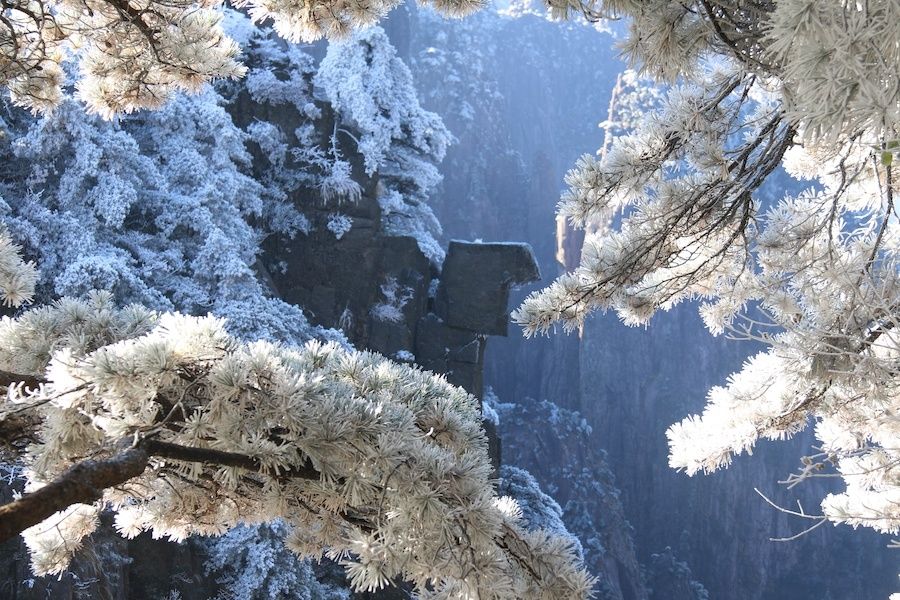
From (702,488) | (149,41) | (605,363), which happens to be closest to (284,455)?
(149,41)

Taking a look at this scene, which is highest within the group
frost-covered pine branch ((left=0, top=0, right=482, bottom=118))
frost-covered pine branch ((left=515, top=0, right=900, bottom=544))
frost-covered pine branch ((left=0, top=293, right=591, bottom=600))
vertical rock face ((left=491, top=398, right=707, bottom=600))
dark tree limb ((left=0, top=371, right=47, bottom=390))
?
vertical rock face ((left=491, top=398, right=707, bottom=600))

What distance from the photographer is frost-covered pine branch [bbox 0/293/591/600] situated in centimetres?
129

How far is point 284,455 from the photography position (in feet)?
4.38

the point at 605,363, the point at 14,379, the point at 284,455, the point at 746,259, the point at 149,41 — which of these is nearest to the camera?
the point at 284,455

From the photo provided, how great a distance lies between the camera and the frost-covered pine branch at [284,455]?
4.23ft

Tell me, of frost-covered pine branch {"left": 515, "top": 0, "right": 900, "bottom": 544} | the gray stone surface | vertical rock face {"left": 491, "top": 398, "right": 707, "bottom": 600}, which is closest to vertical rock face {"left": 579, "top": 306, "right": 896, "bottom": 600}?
vertical rock face {"left": 491, "top": 398, "right": 707, "bottom": 600}

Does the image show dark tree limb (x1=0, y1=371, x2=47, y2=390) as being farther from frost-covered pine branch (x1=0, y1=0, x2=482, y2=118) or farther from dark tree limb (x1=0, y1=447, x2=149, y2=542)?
frost-covered pine branch (x1=0, y1=0, x2=482, y2=118)

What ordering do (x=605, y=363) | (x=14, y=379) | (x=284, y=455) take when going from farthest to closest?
(x=605, y=363), (x=14, y=379), (x=284, y=455)

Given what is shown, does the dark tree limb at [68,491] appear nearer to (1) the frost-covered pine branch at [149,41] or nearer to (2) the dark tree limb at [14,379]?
(2) the dark tree limb at [14,379]

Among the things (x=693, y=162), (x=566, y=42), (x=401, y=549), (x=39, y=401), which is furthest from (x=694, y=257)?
(x=566, y=42)

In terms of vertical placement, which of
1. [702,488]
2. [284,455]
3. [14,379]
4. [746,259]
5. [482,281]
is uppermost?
[702,488]

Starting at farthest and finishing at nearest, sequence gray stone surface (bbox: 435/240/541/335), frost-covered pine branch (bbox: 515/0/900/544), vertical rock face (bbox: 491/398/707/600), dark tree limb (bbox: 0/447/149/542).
Result: 1. vertical rock face (bbox: 491/398/707/600)
2. gray stone surface (bbox: 435/240/541/335)
3. frost-covered pine branch (bbox: 515/0/900/544)
4. dark tree limb (bbox: 0/447/149/542)

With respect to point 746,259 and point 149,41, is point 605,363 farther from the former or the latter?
point 149,41

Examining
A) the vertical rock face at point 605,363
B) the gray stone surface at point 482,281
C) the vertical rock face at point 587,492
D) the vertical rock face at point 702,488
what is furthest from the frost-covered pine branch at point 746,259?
the vertical rock face at point 702,488
